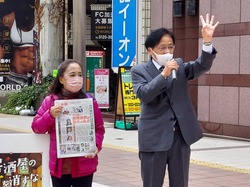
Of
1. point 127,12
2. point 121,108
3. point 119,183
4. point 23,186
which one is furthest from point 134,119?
point 23,186

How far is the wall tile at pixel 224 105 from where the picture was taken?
1269cm

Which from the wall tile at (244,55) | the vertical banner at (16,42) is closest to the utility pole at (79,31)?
the wall tile at (244,55)

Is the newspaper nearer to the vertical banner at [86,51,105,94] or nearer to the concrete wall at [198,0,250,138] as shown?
the concrete wall at [198,0,250,138]

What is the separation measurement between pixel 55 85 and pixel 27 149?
1.88 ft

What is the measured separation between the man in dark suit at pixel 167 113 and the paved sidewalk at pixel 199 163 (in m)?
3.30

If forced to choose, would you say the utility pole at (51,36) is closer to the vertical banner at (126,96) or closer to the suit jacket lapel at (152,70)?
the vertical banner at (126,96)

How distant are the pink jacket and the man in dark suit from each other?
365 mm

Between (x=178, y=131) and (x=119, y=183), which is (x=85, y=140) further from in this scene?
(x=119, y=183)

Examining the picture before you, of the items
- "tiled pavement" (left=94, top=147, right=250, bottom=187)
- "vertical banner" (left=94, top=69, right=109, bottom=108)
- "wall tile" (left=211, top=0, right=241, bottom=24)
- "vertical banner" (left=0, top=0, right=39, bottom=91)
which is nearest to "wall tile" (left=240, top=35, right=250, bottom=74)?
"wall tile" (left=211, top=0, right=241, bottom=24)

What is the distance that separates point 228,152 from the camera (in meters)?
10.8

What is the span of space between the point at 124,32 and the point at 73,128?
10.7 m

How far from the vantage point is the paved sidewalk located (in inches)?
312

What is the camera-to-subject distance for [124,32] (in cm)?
1484

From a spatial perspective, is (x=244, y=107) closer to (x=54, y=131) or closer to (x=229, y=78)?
(x=229, y=78)
